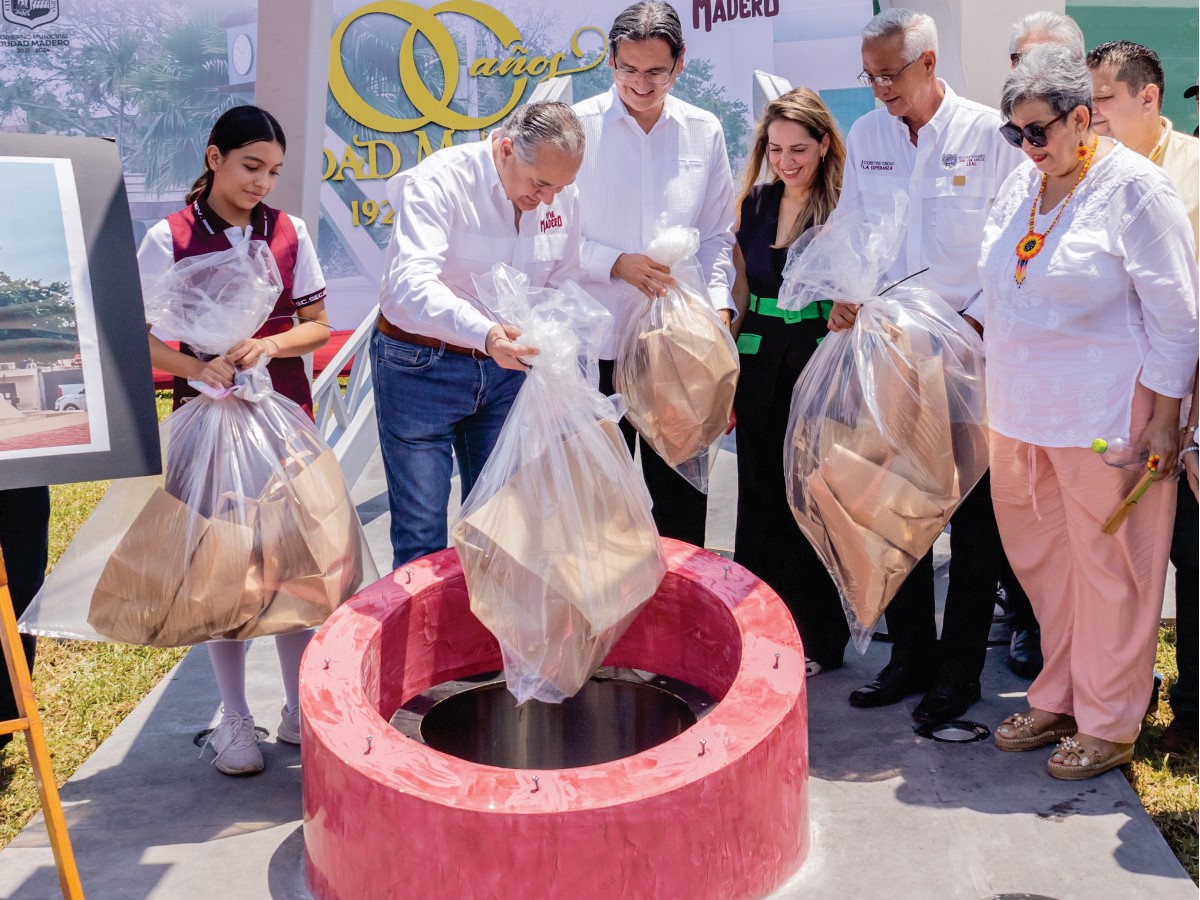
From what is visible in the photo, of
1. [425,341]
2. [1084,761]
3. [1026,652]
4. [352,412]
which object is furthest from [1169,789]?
[352,412]

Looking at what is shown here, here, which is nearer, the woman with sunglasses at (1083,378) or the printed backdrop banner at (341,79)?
the woman with sunglasses at (1083,378)

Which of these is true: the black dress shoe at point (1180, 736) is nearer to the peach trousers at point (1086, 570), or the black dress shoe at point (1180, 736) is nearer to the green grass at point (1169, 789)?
the green grass at point (1169, 789)

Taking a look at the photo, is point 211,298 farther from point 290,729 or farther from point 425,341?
point 290,729

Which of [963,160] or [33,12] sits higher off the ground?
[33,12]

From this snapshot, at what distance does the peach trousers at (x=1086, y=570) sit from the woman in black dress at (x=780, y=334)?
23.0 inches

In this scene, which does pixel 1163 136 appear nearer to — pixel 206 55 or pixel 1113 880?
pixel 1113 880

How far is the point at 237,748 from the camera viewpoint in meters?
2.95

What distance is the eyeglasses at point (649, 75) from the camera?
10.1 ft

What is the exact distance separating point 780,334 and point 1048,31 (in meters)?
1.11

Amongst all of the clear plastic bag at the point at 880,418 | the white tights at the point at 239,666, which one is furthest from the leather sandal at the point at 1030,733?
the white tights at the point at 239,666

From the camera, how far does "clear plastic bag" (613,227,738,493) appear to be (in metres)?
3.08

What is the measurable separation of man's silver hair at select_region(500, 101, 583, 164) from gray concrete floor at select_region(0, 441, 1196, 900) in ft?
4.86

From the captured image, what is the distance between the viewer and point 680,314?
309 centimetres

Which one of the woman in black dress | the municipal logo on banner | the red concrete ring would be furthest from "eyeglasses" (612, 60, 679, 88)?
the municipal logo on banner
